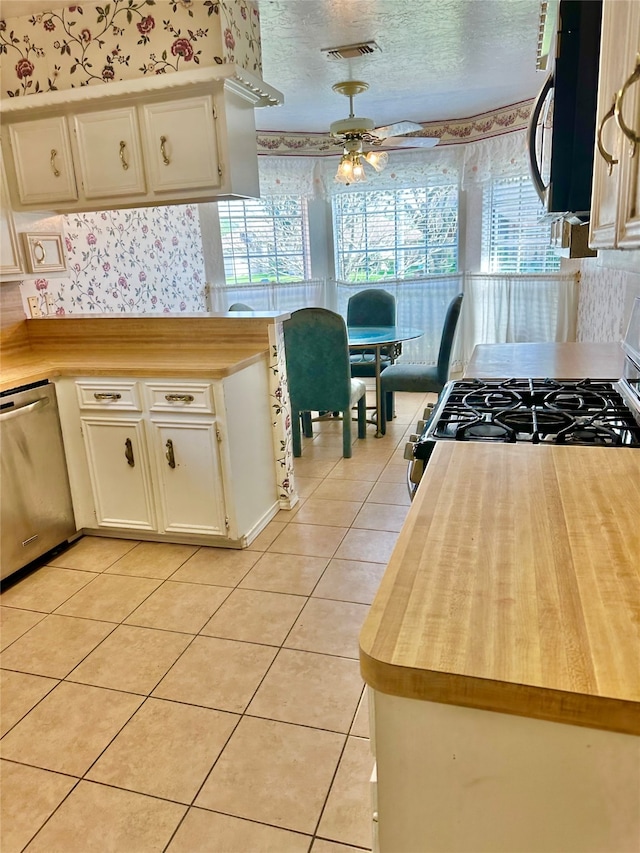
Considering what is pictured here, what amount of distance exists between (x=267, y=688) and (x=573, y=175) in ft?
5.65

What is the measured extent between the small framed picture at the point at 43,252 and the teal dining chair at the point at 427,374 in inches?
89.4

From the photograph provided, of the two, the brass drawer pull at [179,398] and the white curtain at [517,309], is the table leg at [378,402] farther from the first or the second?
the brass drawer pull at [179,398]

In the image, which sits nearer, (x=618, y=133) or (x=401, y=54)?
(x=618, y=133)

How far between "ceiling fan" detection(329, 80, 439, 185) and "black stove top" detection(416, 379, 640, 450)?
2.58 m

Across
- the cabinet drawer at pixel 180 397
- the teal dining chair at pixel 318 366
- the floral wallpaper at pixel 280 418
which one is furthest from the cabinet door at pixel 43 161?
the teal dining chair at pixel 318 366

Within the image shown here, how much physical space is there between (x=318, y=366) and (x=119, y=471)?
4.93 ft

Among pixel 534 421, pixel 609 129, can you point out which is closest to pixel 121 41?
pixel 609 129

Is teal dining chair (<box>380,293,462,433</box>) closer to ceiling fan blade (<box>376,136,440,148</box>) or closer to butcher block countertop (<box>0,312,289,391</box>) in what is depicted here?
ceiling fan blade (<box>376,136,440,148</box>)

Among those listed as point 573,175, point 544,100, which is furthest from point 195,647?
point 544,100

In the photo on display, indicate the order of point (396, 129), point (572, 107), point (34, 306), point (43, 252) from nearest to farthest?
point (572, 107) < point (43, 252) < point (34, 306) < point (396, 129)

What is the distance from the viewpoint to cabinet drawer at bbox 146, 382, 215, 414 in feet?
8.46

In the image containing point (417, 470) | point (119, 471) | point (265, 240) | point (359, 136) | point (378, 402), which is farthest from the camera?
point (265, 240)

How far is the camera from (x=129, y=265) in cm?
414

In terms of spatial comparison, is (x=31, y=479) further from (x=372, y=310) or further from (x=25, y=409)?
(x=372, y=310)
